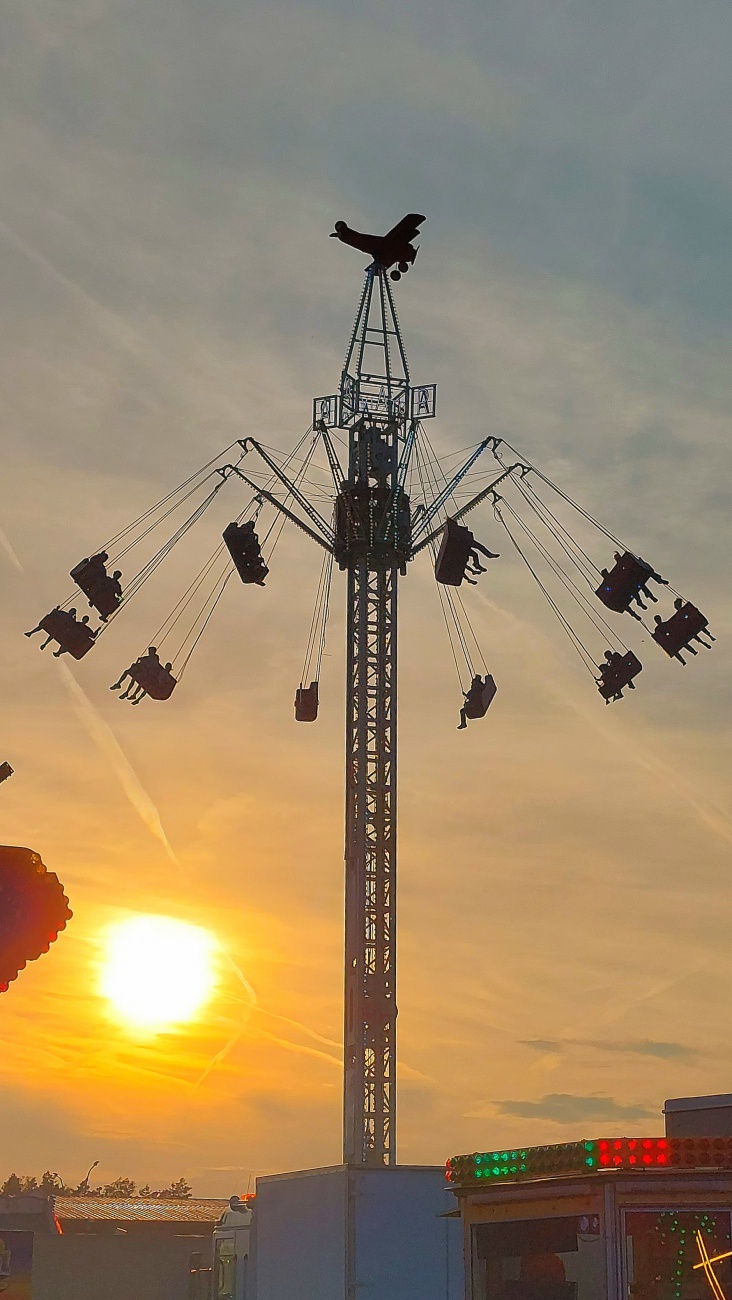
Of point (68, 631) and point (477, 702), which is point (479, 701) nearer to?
point (477, 702)

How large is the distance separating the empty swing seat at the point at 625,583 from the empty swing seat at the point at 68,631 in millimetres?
11672

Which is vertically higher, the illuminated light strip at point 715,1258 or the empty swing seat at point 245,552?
the empty swing seat at point 245,552

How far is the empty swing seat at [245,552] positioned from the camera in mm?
36406

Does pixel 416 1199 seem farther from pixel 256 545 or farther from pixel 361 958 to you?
pixel 256 545

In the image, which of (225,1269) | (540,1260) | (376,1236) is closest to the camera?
(540,1260)

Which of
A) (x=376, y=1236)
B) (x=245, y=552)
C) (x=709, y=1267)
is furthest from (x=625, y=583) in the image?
(x=709, y=1267)

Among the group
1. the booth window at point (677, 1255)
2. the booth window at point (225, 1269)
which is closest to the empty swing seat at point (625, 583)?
the booth window at point (677, 1255)

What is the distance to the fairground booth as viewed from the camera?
67.2 ft

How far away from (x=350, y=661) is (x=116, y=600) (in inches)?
292

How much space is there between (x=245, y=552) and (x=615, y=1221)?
19.4m

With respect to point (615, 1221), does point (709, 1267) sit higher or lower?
lower

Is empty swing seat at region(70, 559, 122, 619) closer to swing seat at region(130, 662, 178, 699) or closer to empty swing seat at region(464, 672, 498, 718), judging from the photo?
swing seat at region(130, 662, 178, 699)

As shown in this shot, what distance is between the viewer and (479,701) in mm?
37656

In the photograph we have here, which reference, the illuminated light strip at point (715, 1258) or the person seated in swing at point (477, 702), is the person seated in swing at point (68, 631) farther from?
the illuminated light strip at point (715, 1258)
